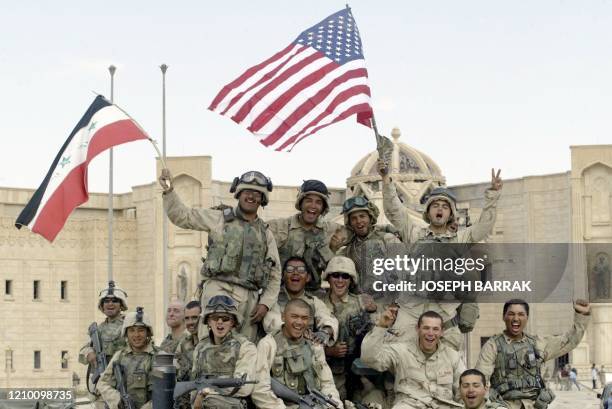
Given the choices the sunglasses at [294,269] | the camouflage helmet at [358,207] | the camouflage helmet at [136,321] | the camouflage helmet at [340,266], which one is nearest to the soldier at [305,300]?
the sunglasses at [294,269]

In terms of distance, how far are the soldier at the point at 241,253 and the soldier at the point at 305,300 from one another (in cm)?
12

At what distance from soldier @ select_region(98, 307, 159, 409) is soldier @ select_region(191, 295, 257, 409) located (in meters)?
1.42

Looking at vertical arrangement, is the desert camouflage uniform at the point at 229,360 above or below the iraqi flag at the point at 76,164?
below

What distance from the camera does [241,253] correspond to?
13047 millimetres

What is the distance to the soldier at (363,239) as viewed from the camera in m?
13.8

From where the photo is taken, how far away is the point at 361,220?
13.8 m

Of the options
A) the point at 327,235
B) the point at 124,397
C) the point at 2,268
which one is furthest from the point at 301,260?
the point at 2,268

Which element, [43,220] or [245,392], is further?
[43,220]

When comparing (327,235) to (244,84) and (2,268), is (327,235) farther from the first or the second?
(2,268)

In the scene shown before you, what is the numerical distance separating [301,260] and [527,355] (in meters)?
2.12

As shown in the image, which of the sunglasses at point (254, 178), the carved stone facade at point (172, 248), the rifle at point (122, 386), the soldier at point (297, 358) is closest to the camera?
the soldier at point (297, 358)

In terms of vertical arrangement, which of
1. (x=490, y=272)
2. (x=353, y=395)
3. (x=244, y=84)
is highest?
(x=244, y=84)

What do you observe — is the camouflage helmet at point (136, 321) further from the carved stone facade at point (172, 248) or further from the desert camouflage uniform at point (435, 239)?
the carved stone facade at point (172, 248)

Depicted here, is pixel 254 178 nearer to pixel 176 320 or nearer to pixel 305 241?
pixel 305 241
